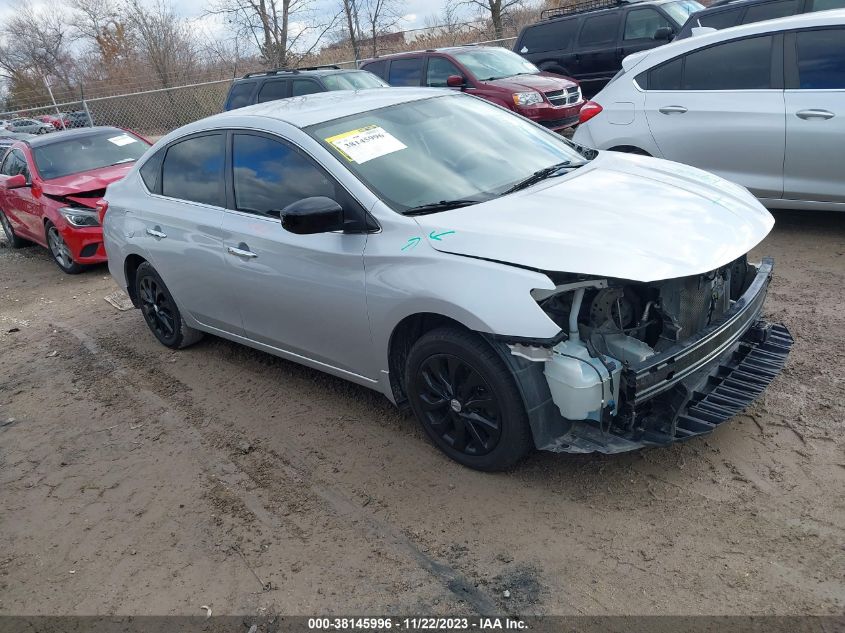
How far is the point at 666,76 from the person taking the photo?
21.5 ft

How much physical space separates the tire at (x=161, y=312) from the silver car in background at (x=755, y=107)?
14.4 ft

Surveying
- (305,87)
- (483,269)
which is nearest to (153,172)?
(483,269)

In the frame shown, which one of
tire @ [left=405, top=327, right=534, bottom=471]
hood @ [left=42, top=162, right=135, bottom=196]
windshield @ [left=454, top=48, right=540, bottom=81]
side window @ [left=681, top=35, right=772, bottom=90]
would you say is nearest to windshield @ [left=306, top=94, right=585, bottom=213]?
tire @ [left=405, top=327, right=534, bottom=471]

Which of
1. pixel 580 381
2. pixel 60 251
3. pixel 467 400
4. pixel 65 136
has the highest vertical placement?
pixel 65 136

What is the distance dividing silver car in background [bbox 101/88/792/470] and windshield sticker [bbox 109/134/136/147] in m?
5.52

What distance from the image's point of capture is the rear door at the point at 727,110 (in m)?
5.82

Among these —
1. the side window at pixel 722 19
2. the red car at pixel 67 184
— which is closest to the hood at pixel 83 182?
the red car at pixel 67 184

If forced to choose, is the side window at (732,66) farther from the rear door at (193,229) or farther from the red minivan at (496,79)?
the rear door at (193,229)

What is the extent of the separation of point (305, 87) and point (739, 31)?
6798 mm

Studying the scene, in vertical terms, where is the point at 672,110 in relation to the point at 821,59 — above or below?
below

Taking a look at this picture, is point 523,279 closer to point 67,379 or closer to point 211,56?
point 67,379

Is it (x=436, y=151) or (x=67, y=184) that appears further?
(x=67, y=184)

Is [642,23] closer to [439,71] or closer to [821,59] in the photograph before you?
[439,71]

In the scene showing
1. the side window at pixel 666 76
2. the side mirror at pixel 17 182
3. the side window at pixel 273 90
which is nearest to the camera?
the side window at pixel 666 76
